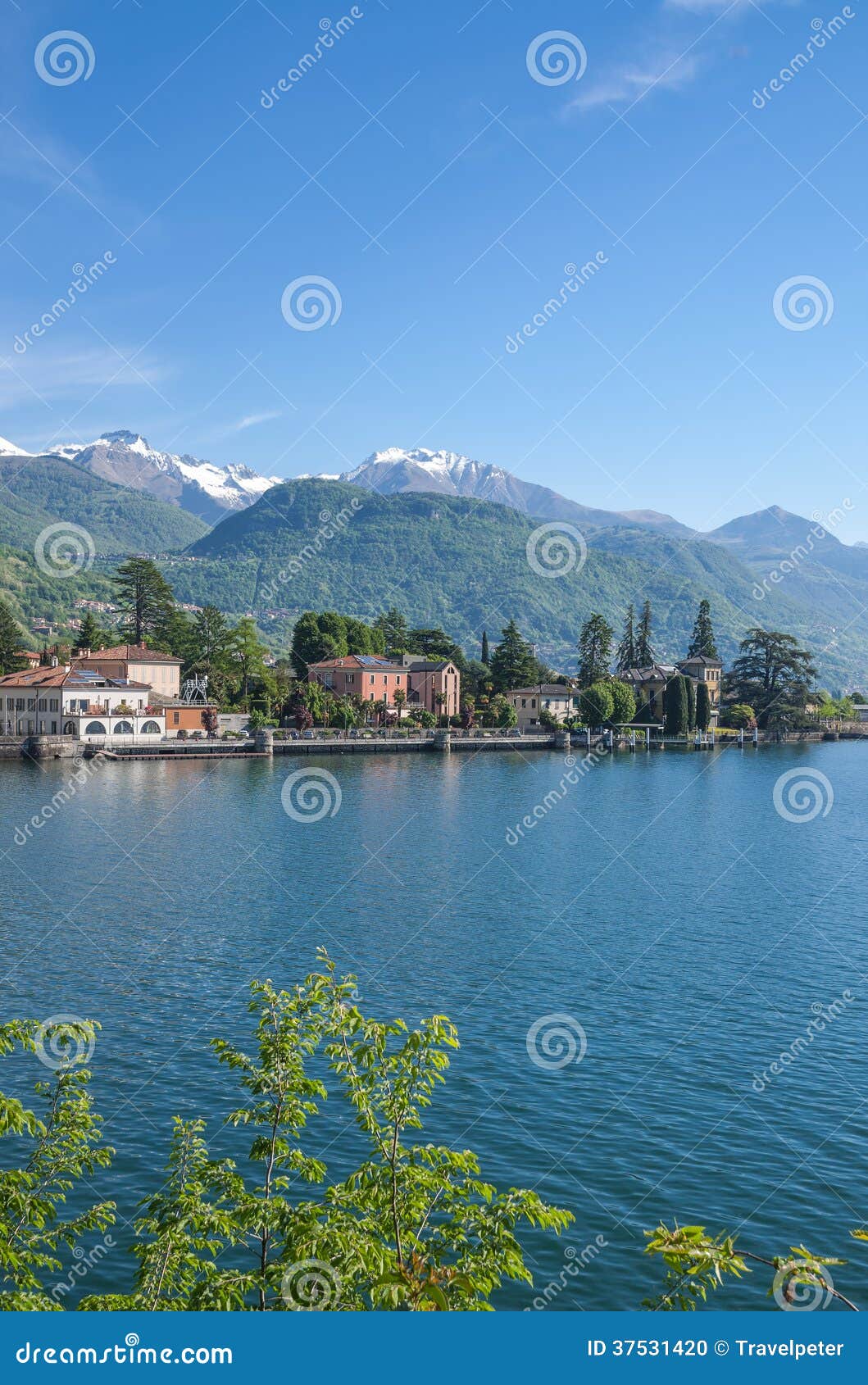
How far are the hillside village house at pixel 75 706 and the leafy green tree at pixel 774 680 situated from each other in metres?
102

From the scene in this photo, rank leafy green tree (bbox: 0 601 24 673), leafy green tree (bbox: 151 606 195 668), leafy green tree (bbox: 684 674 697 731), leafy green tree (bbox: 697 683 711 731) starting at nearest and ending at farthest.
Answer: leafy green tree (bbox: 0 601 24 673) < leafy green tree (bbox: 151 606 195 668) < leafy green tree (bbox: 684 674 697 731) < leafy green tree (bbox: 697 683 711 731)

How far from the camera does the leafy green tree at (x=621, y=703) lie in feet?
490

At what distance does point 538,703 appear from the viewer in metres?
152

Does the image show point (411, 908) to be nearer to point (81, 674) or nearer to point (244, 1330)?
point (244, 1330)

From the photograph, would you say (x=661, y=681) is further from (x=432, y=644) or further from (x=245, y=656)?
(x=245, y=656)

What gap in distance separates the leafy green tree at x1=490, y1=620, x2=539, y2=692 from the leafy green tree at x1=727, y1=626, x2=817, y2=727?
4030 centimetres

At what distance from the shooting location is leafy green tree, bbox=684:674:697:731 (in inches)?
6038

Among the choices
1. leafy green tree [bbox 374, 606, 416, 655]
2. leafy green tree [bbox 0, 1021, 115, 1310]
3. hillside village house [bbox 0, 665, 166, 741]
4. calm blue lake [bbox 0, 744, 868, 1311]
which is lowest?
calm blue lake [bbox 0, 744, 868, 1311]

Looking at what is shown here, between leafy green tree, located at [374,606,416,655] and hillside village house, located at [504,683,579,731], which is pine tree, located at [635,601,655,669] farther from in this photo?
leafy green tree, located at [374,606,416,655]

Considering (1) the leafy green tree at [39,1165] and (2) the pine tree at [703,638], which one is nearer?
(1) the leafy green tree at [39,1165]

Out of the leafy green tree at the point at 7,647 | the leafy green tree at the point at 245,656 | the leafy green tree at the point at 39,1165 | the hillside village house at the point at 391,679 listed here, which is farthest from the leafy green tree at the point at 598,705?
the leafy green tree at the point at 39,1165

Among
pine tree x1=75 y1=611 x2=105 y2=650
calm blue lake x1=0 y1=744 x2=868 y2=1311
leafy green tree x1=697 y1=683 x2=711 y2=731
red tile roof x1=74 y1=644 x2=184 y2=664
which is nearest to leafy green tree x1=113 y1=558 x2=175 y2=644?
pine tree x1=75 y1=611 x2=105 y2=650

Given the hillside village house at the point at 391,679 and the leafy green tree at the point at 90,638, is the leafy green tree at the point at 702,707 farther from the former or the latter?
the leafy green tree at the point at 90,638

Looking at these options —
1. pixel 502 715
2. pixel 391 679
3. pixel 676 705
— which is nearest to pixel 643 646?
pixel 676 705
